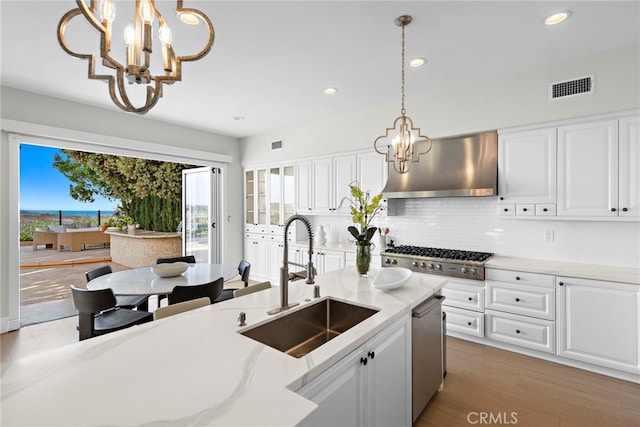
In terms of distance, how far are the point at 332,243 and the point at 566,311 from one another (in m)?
3.04

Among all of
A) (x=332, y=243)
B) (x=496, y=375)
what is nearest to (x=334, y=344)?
(x=496, y=375)

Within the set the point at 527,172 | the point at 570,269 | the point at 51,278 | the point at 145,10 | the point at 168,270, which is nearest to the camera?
the point at 145,10

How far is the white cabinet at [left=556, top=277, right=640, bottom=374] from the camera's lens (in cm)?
254

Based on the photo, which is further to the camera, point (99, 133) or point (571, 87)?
point (99, 133)

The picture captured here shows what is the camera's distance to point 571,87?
3.00 metres

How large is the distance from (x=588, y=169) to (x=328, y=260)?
10.2 feet

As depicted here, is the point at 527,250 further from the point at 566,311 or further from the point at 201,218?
the point at 201,218

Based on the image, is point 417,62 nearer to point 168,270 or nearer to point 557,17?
point 557,17

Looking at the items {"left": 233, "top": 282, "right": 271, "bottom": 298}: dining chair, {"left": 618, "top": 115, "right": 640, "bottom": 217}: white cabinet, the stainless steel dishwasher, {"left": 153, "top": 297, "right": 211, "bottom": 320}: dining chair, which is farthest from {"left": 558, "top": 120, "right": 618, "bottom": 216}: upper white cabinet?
{"left": 153, "top": 297, "right": 211, "bottom": 320}: dining chair

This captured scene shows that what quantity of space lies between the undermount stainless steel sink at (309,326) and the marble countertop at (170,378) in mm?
103

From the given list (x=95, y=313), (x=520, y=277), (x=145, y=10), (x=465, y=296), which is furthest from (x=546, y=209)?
(x=95, y=313)

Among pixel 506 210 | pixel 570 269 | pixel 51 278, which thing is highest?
pixel 506 210

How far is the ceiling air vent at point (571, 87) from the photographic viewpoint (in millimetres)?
2930

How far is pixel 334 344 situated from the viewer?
1.27 metres
